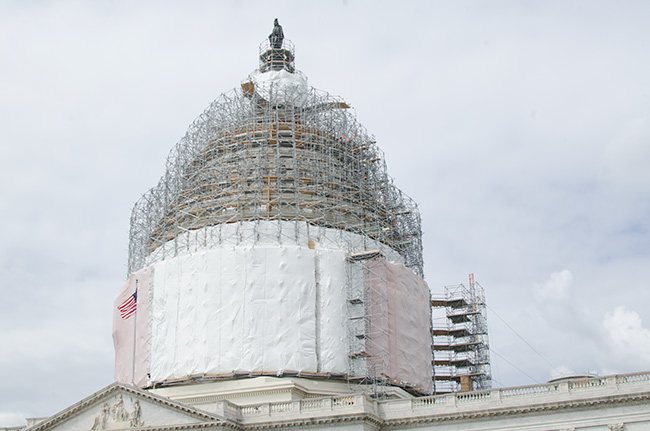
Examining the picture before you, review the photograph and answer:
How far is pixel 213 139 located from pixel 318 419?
31610mm

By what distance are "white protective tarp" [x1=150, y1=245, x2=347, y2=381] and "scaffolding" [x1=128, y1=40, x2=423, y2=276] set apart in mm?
2414

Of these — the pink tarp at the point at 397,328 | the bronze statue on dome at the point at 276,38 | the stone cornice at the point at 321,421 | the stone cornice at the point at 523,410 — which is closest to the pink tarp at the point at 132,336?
the stone cornice at the point at 321,421

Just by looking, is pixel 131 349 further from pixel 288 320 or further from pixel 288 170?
pixel 288 170

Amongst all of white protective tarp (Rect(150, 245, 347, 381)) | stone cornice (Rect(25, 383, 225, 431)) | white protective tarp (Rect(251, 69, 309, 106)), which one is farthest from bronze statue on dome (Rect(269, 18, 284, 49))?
stone cornice (Rect(25, 383, 225, 431))

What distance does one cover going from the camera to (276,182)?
6794 centimetres

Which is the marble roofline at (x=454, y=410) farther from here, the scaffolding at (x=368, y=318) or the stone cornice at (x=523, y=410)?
the scaffolding at (x=368, y=318)

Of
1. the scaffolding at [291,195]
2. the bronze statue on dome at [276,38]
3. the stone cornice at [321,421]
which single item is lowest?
the stone cornice at [321,421]

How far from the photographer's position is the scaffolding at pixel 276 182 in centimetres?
6588

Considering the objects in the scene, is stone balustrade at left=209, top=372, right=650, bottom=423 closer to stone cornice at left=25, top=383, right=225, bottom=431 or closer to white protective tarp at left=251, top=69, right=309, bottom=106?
stone cornice at left=25, top=383, right=225, bottom=431

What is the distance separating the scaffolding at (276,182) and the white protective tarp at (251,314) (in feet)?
7.92

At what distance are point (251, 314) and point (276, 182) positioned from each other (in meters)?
12.4

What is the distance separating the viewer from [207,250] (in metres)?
63.8

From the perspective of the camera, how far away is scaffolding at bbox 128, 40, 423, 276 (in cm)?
6588

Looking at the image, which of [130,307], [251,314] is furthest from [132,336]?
[251,314]
